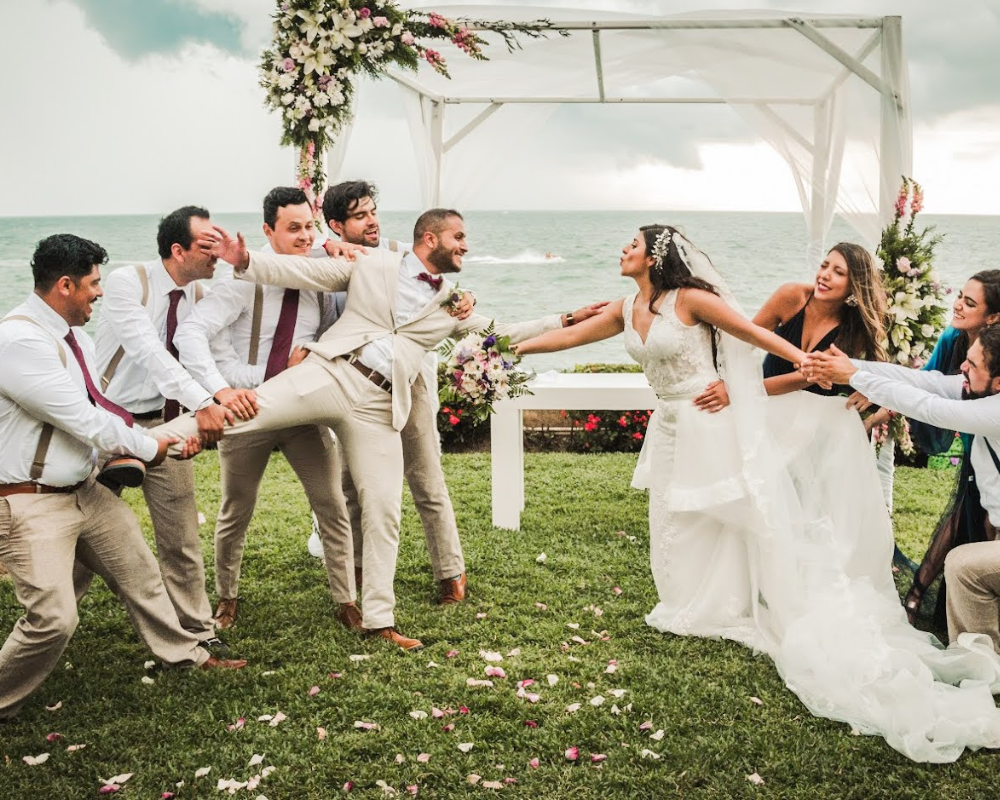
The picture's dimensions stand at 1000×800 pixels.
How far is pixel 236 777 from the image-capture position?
11.1ft

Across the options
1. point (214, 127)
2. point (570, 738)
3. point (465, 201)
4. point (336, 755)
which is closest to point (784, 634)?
point (570, 738)

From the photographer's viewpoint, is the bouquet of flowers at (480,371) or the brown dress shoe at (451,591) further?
the brown dress shoe at (451,591)

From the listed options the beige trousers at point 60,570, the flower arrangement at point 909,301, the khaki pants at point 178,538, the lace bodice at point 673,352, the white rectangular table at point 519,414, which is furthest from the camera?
the white rectangular table at point 519,414

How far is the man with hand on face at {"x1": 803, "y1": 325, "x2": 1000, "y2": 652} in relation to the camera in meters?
3.99

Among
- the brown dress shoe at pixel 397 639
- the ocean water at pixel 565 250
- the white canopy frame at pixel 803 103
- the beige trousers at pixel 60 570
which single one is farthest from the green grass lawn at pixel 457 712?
the ocean water at pixel 565 250

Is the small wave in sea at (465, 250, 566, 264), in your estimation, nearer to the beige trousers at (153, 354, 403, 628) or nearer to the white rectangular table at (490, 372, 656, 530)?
the white rectangular table at (490, 372, 656, 530)

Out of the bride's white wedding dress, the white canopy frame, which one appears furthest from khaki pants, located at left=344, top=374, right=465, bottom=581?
the white canopy frame

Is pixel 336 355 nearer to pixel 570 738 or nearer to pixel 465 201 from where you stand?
pixel 570 738

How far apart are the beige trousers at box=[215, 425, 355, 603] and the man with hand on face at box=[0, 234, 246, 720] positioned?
0.85m

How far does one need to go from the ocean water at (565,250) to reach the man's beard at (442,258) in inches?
698

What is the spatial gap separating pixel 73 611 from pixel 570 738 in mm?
1947

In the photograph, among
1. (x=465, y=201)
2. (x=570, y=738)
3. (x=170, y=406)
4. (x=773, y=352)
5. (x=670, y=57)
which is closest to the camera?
(x=570, y=738)

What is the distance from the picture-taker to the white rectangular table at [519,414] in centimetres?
657

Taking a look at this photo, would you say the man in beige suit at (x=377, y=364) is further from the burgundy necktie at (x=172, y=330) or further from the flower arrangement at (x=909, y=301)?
A: the flower arrangement at (x=909, y=301)
